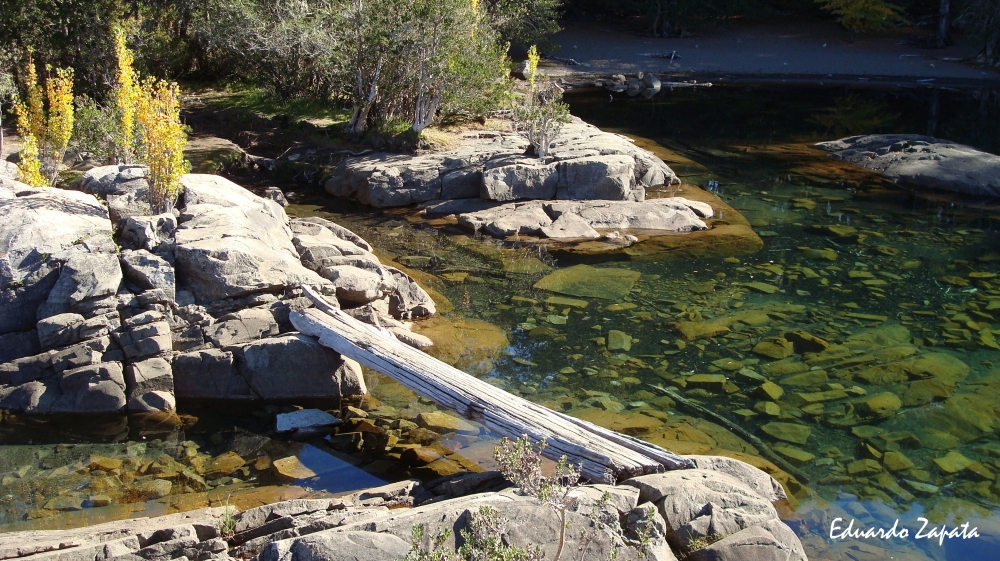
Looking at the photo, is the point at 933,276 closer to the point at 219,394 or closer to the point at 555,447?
the point at 555,447

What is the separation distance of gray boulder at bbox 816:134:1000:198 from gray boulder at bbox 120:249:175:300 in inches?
549

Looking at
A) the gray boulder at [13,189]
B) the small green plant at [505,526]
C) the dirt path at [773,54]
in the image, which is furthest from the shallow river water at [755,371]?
the dirt path at [773,54]

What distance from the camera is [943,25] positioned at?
1241 inches

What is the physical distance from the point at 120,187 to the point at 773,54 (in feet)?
A: 89.4

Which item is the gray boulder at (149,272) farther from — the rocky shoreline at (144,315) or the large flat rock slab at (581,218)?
the large flat rock slab at (581,218)

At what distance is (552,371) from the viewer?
28.2 feet

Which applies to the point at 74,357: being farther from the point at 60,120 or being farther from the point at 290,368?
the point at 60,120

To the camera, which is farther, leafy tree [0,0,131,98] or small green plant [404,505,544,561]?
leafy tree [0,0,131,98]

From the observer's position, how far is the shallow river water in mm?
6469

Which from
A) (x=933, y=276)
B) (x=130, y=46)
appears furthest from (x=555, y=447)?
(x=130, y=46)

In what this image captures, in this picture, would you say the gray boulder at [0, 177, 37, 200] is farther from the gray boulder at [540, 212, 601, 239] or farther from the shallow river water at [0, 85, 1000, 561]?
the gray boulder at [540, 212, 601, 239]

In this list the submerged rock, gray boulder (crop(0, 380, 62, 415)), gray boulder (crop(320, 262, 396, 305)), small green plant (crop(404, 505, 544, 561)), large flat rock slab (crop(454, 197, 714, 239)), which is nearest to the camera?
small green plant (crop(404, 505, 544, 561))

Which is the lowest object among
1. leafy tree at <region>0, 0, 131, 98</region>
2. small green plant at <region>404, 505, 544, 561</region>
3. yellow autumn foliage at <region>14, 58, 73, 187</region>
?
small green plant at <region>404, 505, 544, 561</region>

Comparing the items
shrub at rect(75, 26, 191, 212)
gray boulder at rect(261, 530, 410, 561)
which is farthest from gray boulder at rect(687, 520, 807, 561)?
shrub at rect(75, 26, 191, 212)
